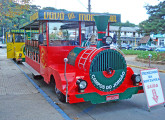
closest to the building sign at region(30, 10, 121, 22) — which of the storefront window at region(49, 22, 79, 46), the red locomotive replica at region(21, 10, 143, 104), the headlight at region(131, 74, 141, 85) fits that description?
the red locomotive replica at region(21, 10, 143, 104)

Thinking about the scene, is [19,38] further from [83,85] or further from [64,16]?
[83,85]

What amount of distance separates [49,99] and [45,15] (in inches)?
104

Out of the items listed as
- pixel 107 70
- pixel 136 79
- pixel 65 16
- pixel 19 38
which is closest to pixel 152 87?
pixel 136 79

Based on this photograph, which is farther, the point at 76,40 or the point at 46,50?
the point at 76,40

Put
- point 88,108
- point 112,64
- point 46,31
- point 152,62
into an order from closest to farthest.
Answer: point 112,64, point 88,108, point 46,31, point 152,62

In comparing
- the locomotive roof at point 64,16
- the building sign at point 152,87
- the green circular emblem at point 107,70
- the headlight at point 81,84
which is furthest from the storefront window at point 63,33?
the building sign at point 152,87

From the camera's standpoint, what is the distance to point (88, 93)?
16.0 feet

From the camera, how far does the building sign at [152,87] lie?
5277 millimetres

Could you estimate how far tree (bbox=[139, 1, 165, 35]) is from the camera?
1914 cm

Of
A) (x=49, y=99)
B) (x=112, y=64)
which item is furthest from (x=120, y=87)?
(x=49, y=99)

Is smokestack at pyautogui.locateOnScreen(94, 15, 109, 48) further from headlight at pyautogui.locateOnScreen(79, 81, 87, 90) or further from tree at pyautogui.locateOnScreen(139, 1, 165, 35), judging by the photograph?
tree at pyautogui.locateOnScreen(139, 1, 165, 35)

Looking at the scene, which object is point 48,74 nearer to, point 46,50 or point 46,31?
point 46,50

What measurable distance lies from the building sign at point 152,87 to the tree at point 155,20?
14.5m

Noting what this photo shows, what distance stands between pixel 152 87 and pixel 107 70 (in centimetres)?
134
